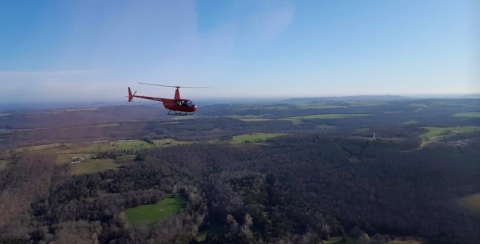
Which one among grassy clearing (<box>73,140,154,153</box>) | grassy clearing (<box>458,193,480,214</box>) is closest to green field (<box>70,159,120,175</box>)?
grassy clearing (<box>73,140,154,153</box>)

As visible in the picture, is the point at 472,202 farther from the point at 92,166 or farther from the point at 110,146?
the point at 110,146

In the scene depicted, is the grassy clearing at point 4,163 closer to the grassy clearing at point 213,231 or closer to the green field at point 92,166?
the green field at point 92,166

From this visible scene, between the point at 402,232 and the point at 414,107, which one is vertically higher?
the point at 414,107

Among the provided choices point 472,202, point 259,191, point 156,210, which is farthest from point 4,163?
point 472,202

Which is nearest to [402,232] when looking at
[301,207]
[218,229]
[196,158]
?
[301,207]

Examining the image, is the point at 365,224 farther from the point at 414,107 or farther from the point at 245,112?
the point at 245,112

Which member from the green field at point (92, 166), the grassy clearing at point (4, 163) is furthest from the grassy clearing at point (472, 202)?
the grassy clearing at point (4, 163)

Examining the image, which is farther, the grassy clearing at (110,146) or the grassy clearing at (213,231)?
the grassy clearing at (110,146)
